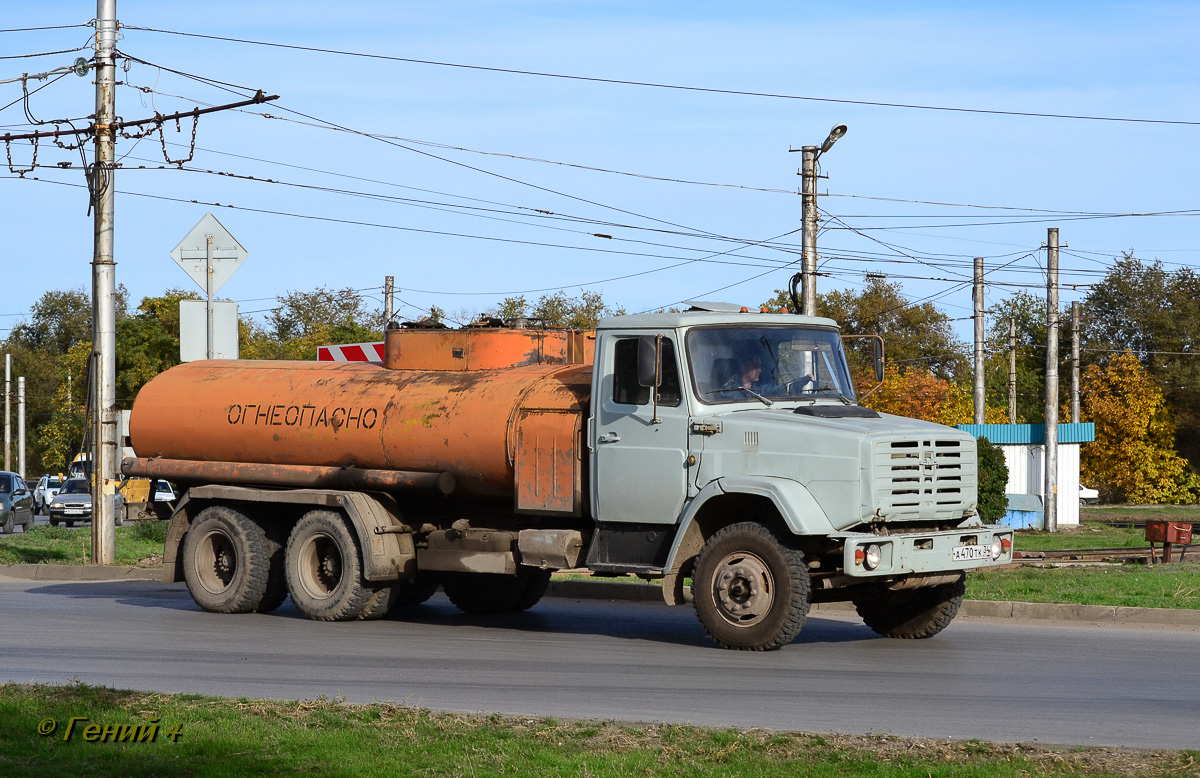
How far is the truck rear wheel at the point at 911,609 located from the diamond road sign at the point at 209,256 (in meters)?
9.49

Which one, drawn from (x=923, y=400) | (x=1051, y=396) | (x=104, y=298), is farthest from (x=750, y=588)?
(x=923, y=400)

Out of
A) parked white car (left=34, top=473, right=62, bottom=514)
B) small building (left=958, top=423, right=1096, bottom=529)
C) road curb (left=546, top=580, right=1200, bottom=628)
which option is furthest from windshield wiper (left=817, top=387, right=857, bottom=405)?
parked white car (left=34, top=473, right=62, bottom=514)

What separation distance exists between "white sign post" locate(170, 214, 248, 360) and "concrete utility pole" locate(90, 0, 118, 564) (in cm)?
225

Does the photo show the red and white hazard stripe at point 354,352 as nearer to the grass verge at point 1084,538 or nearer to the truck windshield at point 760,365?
the truck windshield at point 760,365

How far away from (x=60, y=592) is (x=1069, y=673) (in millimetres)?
12273

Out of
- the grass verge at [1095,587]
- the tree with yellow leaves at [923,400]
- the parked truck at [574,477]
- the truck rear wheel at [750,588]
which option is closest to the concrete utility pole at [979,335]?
the tree with yellow leaves at [923,400]

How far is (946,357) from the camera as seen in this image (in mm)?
80438

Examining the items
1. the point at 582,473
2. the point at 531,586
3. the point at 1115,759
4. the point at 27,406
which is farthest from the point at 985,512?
the point at 27,406

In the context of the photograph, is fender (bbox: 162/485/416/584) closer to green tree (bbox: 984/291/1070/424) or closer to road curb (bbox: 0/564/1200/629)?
road curb (bbox: 0/564/1200/629)

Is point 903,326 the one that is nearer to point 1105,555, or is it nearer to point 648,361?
point 1105,555

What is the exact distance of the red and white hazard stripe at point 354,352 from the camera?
17578 millimetres

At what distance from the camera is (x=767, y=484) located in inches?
460

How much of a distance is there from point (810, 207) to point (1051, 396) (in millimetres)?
20395

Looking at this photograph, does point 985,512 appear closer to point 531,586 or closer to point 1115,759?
point 531,586
